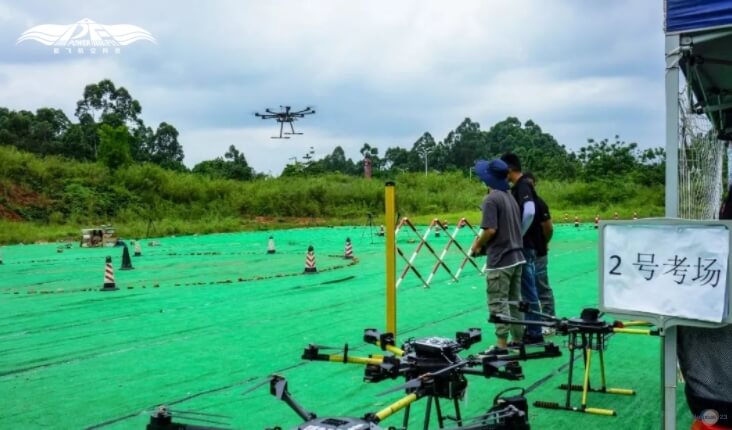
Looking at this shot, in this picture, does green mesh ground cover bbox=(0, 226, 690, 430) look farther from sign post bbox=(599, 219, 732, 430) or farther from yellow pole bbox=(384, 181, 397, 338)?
sign post bbox=(599, 219, 732, 430)

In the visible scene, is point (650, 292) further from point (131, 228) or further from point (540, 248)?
point (131, 228)

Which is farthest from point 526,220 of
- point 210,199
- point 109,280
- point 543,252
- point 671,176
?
point 210,199

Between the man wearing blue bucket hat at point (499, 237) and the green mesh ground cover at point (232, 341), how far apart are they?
0.68 meters

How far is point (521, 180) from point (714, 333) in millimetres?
3649

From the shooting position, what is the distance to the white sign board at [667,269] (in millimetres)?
3625

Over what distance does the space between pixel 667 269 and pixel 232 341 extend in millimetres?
5388

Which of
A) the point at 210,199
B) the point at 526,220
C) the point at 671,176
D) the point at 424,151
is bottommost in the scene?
the point at 526,220

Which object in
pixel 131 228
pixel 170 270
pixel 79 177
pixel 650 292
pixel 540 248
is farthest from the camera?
pixel 79 177

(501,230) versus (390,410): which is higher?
(501,230)

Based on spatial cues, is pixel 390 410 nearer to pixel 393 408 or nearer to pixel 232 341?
pixel 393 408

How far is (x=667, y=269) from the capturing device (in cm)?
375

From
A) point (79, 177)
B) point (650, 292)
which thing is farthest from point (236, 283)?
point (79, 177)

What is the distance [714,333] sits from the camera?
3.90 m

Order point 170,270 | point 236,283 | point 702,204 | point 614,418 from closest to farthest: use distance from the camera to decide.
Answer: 1. point 614,418
2. point 702,204
3. point 236,283
4. point 170,270
